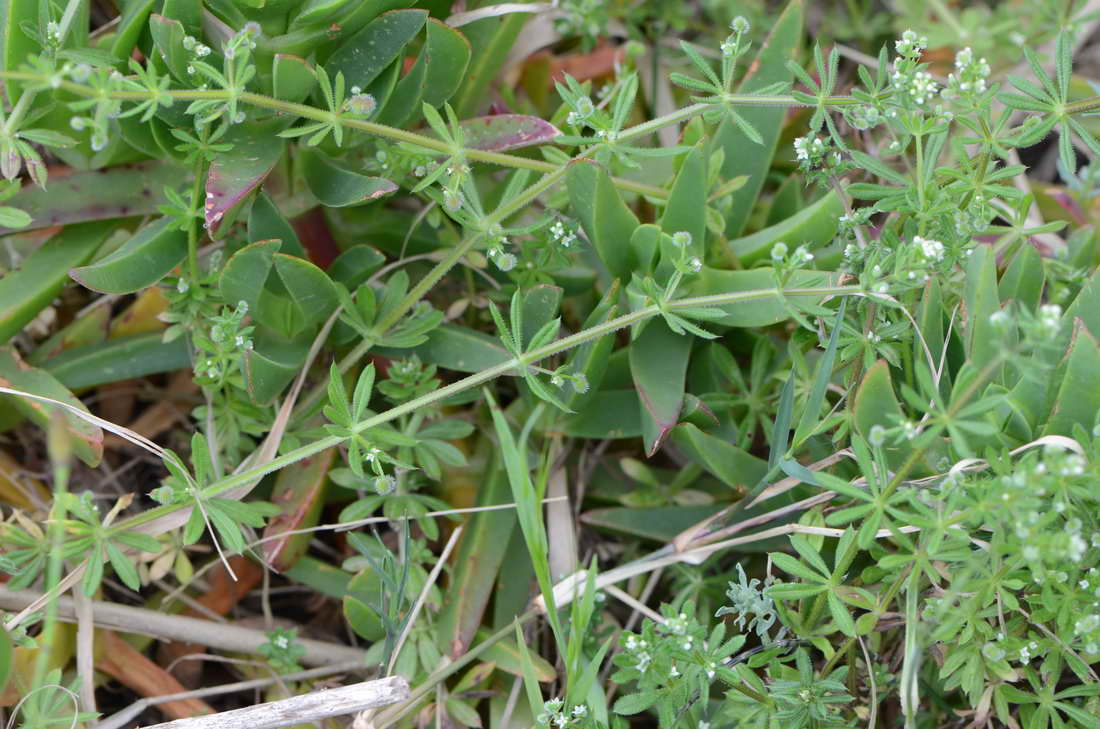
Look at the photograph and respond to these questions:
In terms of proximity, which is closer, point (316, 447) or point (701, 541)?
point (316, 447)

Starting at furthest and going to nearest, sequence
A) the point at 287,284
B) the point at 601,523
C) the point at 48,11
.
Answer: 1. the point at 601,523
2. the point at 287,284
3. the point at 48,11

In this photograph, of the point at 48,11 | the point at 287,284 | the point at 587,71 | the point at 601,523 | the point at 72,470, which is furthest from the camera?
the point at 587,71

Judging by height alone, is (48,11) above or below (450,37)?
above

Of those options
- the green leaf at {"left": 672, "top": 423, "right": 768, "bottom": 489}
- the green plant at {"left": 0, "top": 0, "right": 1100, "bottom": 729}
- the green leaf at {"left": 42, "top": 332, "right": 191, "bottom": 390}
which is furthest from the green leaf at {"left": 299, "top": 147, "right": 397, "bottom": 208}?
the green leaf at {"left": 672, "top": 423, "right": 768, "bottom": 489}

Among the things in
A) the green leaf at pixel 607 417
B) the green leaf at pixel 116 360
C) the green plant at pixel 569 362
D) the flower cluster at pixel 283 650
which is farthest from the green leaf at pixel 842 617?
the green leaf at pixel 116 360

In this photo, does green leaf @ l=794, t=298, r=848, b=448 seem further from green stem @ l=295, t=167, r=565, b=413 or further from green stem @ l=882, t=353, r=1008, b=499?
green stem @ l=295, t=167, r=565, b=413

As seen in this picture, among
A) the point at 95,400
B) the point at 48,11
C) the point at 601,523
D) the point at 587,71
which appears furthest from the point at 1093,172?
the point at 95,400

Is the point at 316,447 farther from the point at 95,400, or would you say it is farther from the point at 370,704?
the point at 95,400

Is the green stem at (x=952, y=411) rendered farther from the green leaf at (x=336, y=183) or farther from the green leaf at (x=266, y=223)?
the green leaf at (x=266, y=223)
